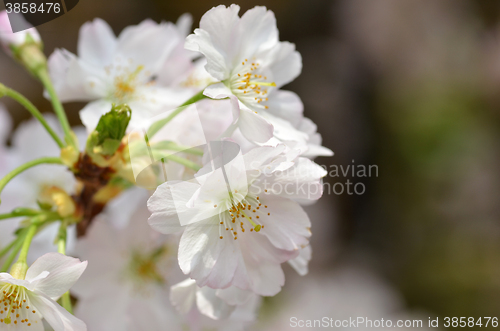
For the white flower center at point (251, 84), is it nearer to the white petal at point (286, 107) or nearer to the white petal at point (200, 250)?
the white petal at point (286, 107)

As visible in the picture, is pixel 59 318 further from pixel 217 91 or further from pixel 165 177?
pixel 217 91

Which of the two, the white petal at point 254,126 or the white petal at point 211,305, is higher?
the white petal at point 254,126

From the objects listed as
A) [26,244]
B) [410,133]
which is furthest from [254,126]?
[410,133]

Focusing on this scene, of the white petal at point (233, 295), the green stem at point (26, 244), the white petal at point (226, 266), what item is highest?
the green stem at point (26, 244)

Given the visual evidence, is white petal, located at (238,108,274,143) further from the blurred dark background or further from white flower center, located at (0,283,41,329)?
the blurred dark background

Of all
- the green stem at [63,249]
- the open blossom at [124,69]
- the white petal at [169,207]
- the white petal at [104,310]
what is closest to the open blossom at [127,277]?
the white petal at [104,310]

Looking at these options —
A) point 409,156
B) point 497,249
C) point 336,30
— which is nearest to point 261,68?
point 409,156
